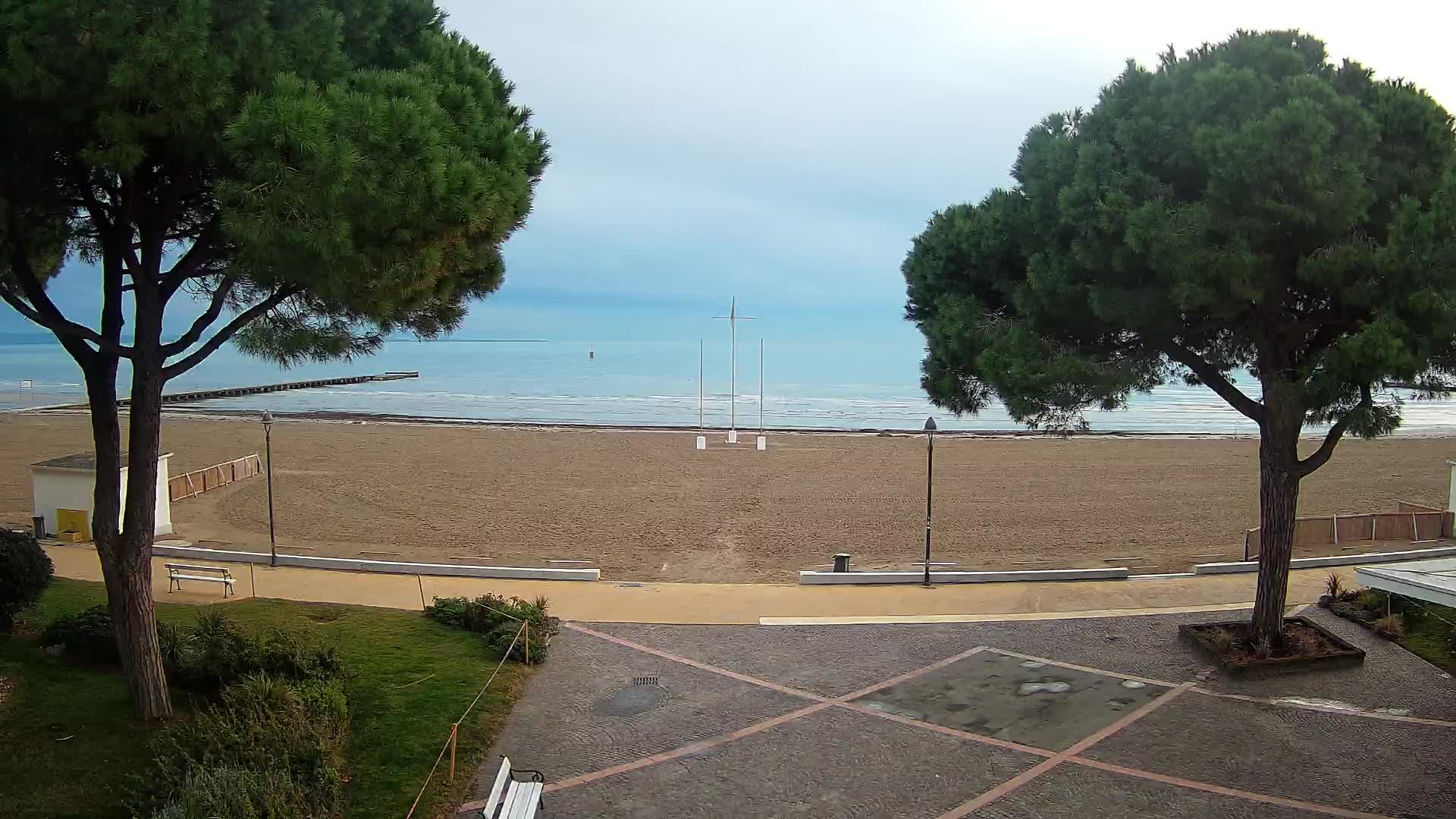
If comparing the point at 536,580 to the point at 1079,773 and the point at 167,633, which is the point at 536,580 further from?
the point at 1079,773

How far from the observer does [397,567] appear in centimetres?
1641

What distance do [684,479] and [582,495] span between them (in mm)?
4408

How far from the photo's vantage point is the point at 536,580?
1588cm

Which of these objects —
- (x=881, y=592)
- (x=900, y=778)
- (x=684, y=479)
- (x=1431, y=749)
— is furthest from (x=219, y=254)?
(x=684, y=479)

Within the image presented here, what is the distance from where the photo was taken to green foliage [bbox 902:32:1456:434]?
30.6 ft

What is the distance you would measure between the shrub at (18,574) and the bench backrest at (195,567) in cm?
418

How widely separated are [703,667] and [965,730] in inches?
132

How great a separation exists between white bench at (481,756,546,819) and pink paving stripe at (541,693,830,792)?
0.48 m

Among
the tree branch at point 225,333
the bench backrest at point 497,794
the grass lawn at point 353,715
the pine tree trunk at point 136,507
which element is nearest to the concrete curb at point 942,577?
the grass lawn at point 353,715

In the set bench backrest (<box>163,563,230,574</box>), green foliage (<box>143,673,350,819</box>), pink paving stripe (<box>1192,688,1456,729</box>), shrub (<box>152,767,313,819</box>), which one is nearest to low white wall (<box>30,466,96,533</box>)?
bench backrest (<box>163,563,230,574</box>)

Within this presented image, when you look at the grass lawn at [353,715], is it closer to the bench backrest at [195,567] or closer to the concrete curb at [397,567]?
the bench backrest at [195,567]

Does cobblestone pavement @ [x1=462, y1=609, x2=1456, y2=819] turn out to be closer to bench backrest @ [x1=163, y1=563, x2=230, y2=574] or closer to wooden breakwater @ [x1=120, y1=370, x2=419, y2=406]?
bench backrest @ [x1=163, y1=563, x2=230, y2=574]

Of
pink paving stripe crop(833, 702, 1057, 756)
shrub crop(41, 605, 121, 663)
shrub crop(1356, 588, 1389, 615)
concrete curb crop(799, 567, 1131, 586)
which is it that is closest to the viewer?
pink paving stripe crop(833, 702, 1057, 756)

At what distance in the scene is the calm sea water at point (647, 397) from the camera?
187ft
